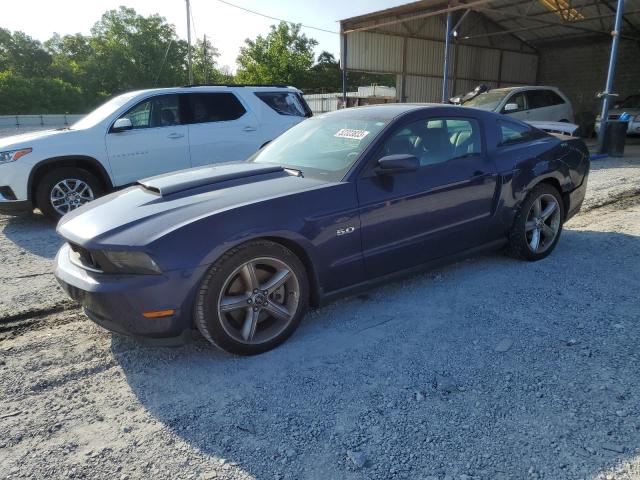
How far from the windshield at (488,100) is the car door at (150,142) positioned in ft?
23.4

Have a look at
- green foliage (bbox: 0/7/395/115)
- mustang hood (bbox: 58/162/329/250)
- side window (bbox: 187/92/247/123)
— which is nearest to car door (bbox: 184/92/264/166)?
side window (bbox: 187/92/247/123)

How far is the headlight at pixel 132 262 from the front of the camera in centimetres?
258

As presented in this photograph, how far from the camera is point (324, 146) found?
3779 millimetres

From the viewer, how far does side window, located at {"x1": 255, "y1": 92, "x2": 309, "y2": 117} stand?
306 inches

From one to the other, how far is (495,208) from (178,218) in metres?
2.68

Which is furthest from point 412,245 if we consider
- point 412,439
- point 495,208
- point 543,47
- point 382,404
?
point 543,47

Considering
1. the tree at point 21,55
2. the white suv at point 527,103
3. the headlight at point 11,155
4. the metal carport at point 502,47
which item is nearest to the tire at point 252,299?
the headlight at point 11,155

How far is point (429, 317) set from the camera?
11.3 ft

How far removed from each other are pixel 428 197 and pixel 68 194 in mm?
4850

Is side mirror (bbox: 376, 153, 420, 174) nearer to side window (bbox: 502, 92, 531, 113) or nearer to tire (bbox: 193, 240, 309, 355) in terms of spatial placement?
tire (bbox: 193, 240, 309, 355)

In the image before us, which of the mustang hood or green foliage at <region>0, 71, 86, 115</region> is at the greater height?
green foliage at <region>0, 71, 86, 115</region>

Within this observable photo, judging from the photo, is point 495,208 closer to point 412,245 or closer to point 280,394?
point 412,245

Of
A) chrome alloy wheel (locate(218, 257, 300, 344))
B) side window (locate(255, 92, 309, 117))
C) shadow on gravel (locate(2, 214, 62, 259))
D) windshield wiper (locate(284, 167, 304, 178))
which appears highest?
side window (locate(255, 92, 309, 117))

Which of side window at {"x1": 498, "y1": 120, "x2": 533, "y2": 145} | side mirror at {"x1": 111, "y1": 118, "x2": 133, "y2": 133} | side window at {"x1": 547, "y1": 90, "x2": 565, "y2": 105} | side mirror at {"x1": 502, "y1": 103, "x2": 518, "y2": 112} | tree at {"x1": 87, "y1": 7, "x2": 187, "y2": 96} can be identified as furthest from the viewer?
tree at {"x1": 87, "y1": 7, "x2": 187, "y2": 96}
